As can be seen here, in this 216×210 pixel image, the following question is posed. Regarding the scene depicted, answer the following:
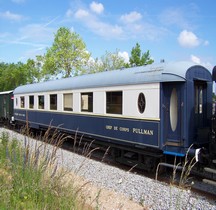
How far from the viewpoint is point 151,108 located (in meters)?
7.54

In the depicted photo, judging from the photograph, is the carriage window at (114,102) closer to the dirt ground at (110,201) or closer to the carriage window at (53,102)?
the dirt ground at (110,201)

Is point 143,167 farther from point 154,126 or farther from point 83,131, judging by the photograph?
point 83,131

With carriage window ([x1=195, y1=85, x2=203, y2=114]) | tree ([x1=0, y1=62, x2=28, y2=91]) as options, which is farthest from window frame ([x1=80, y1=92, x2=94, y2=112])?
tree ([x1=0, y1=62, x2=28, y2=91])

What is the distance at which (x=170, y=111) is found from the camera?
7.39 m

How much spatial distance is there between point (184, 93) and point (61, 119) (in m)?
6.36

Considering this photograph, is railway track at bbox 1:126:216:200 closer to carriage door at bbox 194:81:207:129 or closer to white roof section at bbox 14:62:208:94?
carriage door at bbox 194:81:207:129

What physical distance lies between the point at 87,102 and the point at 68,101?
1604mm

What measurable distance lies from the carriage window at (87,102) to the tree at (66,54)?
72.0 feet

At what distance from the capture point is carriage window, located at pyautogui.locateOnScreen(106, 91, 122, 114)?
8.70 meters

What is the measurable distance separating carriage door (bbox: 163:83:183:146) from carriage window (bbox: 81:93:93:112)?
132 inches

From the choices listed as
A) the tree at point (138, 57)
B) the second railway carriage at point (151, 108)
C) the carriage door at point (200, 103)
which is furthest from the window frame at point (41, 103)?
the tree at point (138, 57)

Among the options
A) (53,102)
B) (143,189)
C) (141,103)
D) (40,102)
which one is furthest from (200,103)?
(40,102)

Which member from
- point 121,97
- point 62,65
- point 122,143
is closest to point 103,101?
point 121,97

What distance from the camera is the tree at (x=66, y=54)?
31906mm
